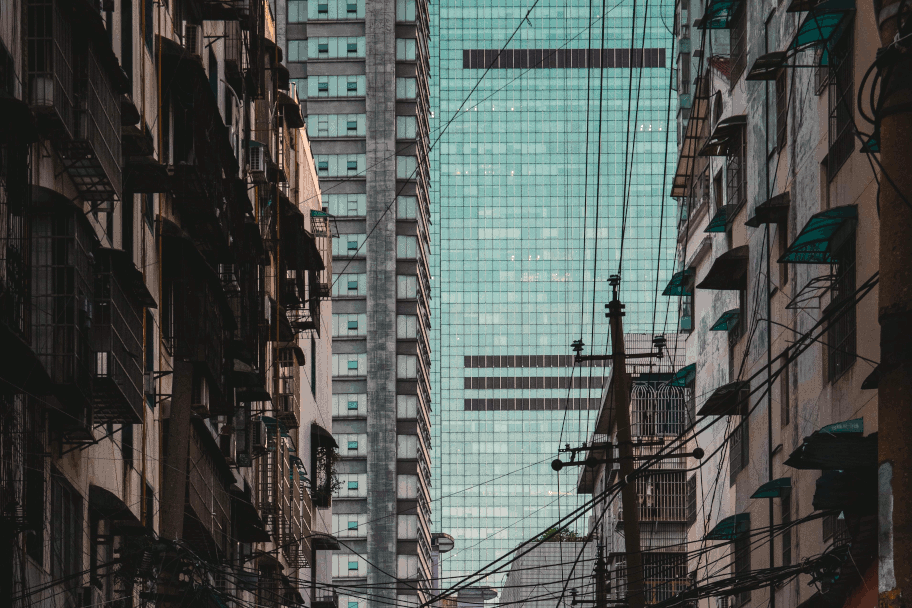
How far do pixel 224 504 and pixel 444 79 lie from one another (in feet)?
512

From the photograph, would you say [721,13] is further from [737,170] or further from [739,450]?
[739,450]

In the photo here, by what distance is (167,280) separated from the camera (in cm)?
2639

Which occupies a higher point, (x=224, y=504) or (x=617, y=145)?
(x=617, y=145)

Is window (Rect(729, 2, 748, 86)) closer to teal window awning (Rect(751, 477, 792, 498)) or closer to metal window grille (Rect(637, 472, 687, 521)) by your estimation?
teal window awning (Rect(751, 477, 792, 498))

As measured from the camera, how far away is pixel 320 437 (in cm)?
5581

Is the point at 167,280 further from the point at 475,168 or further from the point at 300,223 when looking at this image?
the point at 475,168

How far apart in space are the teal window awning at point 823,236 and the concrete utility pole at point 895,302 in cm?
1445

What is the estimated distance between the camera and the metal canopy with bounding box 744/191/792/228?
28.9m

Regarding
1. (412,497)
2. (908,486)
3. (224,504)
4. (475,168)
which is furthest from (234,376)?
(475,168)

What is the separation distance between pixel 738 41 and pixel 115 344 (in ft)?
70.0

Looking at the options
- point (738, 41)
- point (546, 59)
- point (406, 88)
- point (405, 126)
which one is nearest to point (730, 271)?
point (738, 41)

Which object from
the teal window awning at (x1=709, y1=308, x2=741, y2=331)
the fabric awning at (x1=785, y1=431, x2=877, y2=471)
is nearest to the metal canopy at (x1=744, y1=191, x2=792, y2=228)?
the teal window awning at (x1=709, y1=308, x2=741, y2=331)

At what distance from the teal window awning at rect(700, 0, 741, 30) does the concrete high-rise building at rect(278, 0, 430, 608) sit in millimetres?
62437

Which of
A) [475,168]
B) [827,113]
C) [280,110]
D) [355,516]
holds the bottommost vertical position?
[355,516]
